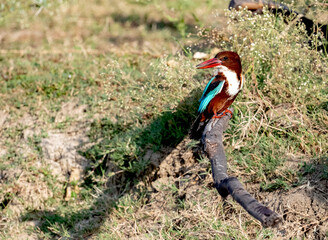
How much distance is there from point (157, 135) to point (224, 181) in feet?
5.01

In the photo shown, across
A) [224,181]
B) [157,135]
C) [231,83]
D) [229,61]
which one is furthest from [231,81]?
[224,181]

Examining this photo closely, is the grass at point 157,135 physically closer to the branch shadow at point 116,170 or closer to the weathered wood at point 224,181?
the branch shadow at point 116,170

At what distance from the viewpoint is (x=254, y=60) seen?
343 cm

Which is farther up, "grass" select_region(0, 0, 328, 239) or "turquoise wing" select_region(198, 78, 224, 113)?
"turquoise wing" select_region(198, 78, 224, 113)

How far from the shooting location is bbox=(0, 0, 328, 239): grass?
3.09 meters

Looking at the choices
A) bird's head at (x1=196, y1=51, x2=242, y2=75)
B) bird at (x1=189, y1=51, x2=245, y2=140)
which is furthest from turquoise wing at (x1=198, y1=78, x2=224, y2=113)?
bird's head at (x1=196, y1=51, x2=242, y2=75)

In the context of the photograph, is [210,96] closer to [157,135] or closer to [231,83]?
[231,83]

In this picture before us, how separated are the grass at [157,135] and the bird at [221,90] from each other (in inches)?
9.3

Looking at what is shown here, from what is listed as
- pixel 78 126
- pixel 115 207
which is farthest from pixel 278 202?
pixel 78 126

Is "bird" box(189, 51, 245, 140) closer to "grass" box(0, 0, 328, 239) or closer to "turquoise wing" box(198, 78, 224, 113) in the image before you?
"turquoise wing" box(198, 78, 224, 113)

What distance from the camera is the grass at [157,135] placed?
309cm

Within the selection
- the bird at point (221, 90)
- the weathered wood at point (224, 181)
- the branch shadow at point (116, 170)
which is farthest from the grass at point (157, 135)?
the weathered wood at point (224, 181)

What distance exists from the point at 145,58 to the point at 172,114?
147cm

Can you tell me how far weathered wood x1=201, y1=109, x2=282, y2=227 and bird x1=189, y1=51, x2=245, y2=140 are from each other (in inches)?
4.2
